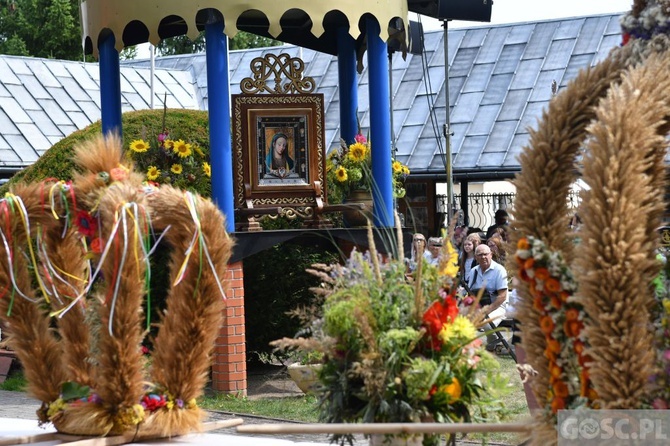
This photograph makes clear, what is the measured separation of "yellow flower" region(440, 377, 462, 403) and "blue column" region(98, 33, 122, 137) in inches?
274

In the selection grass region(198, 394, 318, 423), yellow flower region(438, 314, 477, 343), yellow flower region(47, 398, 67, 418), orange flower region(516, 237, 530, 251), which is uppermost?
orange flower region(516, 237, 530, 251)

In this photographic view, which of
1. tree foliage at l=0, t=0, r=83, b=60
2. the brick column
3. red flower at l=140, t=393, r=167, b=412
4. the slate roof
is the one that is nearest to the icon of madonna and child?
the brick column

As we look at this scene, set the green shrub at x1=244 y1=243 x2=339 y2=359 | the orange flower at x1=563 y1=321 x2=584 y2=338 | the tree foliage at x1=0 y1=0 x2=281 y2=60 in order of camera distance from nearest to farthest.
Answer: the orange flower at x1=563 y1=321 x2=584 y2=338 < the green shrub at x1=244 y1=243 x2=339 y2=359 < the tree foliage at x1=0 y1=0 x2=281 y2=60

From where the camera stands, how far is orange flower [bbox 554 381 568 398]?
14.0ft

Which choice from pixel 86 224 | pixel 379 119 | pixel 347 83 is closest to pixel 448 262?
pixel 86 224

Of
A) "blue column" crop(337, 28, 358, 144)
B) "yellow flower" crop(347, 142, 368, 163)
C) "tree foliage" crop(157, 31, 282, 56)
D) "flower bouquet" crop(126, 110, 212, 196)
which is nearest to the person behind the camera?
"flower bouquet" crop(126, 110, 212, 196)

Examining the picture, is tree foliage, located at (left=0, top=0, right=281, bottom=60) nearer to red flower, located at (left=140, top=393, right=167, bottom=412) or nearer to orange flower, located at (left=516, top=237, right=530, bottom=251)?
red flower, located at (left=140, top=393, right=167, bottom=412)

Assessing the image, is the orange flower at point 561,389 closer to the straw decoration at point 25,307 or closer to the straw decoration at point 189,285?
the straw decoration at point 189,285

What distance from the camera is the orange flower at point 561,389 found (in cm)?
427

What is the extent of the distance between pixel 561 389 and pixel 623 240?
0.68m

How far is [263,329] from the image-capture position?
12359 millimetres

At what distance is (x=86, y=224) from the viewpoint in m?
7.77

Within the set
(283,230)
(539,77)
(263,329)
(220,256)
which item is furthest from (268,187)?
(539,77)

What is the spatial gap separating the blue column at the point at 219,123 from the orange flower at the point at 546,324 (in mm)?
6761
